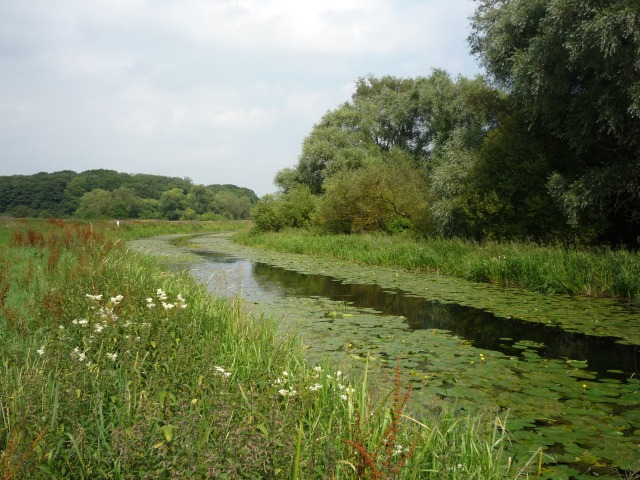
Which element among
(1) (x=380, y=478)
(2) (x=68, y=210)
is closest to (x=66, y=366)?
(1) (x=380, y=478)

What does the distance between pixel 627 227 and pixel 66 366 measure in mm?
16280

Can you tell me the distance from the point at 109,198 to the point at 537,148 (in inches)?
2543

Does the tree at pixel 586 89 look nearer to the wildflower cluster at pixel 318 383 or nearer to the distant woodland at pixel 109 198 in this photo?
the wildflower cluster at pixel 318 383

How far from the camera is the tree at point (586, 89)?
1172 cm

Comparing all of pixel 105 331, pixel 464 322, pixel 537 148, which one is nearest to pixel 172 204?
pixel 537 148

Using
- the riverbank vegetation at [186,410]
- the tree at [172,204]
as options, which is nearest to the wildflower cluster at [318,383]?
the riverbank vegetation at [186,410]

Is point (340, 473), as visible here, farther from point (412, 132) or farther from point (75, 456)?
point (412, 132)

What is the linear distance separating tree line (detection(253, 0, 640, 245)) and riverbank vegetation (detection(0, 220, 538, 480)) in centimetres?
1099

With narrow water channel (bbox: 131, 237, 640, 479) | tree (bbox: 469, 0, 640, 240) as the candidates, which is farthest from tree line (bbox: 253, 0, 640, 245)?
narrow water channel (bbox: 131, 237, 640, 479)

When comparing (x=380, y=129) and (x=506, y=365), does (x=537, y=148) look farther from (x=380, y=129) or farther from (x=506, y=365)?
(x=380, y=129)

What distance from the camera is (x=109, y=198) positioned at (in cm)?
6881

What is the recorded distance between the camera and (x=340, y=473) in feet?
9.78

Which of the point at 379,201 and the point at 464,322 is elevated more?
the point at 379,201

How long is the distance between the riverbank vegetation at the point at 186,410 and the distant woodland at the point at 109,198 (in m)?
40.0
